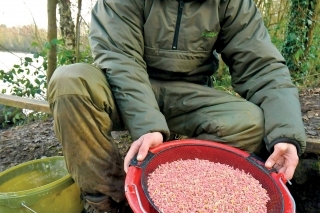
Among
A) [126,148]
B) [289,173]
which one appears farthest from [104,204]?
[289,173]

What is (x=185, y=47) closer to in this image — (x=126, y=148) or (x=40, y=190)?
(x=126, y=148)

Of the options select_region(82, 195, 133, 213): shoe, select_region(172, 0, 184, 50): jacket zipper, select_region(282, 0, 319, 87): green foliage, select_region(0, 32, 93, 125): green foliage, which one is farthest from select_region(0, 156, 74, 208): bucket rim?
select_region(282, 0, 319, 87): green foliage

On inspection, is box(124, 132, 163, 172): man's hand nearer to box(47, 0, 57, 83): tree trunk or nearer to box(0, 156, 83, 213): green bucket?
box(0, 156, 83, 213): green bucket

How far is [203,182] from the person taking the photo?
1441 mm

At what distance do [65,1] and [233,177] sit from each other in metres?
3.39

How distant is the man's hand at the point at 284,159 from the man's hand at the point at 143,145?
47 centimetres

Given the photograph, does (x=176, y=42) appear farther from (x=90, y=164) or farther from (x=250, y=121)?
(x=90, y=164)

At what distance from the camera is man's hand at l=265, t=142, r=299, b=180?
1.43 metres

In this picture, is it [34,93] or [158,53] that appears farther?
[34,93]

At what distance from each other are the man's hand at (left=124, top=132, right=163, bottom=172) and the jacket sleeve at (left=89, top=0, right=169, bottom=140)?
33 millimetres

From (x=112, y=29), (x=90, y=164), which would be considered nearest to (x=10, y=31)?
(x=112, y=29)

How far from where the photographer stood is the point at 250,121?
1.61m

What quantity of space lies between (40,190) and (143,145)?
585 mm

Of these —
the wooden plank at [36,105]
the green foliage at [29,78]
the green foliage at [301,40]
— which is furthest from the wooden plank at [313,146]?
the green foliage at [301,40]
